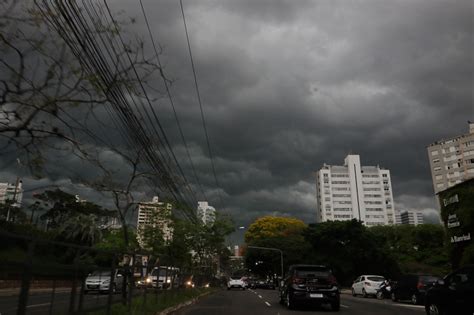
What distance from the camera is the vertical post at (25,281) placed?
5293 mm

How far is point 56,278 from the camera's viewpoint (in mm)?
6473

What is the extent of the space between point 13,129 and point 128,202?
884 centimetres

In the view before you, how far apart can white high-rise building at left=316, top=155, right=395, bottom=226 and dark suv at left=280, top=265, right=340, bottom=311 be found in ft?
417

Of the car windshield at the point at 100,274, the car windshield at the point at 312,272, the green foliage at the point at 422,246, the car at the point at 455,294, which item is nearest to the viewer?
the car windshield at the point at 100,274

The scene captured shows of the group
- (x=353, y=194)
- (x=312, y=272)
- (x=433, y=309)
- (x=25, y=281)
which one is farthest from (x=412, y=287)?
(x=353, y=194)

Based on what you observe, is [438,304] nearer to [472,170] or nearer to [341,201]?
[472,170]

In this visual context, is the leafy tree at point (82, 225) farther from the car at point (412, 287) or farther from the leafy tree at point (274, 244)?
the leafy tree at point (274, 244)

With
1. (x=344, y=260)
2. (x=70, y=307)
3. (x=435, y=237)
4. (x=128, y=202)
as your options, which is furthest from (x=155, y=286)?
(x=435, y=237)

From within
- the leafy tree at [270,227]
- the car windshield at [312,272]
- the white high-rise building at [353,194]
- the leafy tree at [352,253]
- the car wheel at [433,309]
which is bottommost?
the car wheel at [433,309]

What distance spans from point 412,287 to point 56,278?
17660mm

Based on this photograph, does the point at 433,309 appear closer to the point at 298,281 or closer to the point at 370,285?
the point at 298,281

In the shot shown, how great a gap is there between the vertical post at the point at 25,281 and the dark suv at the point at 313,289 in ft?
36.8

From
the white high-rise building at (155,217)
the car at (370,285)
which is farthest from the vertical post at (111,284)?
the car at (370,285)

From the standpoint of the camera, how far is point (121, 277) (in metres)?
11.2
